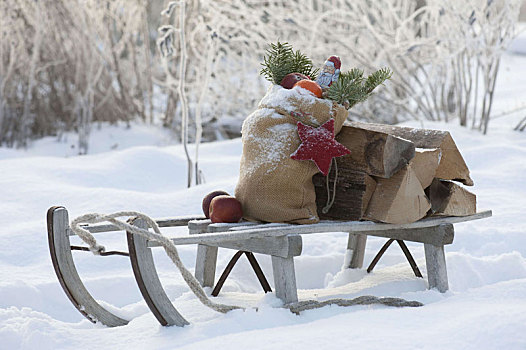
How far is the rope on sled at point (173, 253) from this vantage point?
5.98 feet

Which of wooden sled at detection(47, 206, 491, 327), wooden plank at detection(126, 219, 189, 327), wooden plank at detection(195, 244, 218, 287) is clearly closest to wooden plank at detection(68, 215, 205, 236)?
wooden sled at detection(47, 206, 491, 327)

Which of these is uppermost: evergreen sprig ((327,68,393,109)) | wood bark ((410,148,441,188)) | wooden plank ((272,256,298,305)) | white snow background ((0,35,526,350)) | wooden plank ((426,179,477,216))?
evergreen sprig ((327,68,393,109))

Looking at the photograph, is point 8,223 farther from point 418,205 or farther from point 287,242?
point 418,205

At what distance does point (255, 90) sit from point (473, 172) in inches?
130

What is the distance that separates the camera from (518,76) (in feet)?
33.9

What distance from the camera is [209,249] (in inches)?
96.7

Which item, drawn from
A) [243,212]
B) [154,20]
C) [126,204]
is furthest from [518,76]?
[243,212]

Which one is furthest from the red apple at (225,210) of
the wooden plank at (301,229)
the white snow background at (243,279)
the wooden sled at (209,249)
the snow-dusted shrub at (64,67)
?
the snow-dusted shrub at (64,67)

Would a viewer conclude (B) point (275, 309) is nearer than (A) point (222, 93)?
Yes

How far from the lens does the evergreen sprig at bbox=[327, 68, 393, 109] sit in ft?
7.29

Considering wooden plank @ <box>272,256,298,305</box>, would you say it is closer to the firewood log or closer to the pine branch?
the firewood log

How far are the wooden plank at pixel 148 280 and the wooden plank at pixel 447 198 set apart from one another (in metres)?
1.07

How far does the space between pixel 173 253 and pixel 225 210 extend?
1.16 feet

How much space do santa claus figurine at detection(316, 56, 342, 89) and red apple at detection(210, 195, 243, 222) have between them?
0.53 metres
